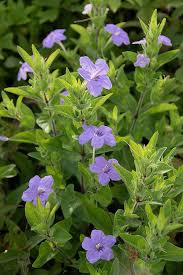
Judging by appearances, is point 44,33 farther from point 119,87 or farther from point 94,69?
point 94,69

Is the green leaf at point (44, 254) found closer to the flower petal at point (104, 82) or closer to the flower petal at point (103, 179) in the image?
the flower petal at point (103, 179)

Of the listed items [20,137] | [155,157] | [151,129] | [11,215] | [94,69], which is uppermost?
[94,69]

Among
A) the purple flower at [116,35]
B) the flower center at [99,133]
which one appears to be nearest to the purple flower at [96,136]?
the flower center at [99,133]

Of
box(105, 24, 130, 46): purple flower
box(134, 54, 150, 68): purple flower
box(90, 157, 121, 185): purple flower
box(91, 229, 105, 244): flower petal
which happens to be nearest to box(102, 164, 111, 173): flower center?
box(90, 157, 121, 185): purple flower

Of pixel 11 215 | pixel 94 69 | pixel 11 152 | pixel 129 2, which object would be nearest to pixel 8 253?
pixel 11 215

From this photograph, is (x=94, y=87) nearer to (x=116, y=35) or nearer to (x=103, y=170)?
(x=103, y=170)

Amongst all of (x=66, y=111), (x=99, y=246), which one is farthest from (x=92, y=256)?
(x=66, y=111)

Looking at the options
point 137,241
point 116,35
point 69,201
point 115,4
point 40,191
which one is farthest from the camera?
point 115,4
